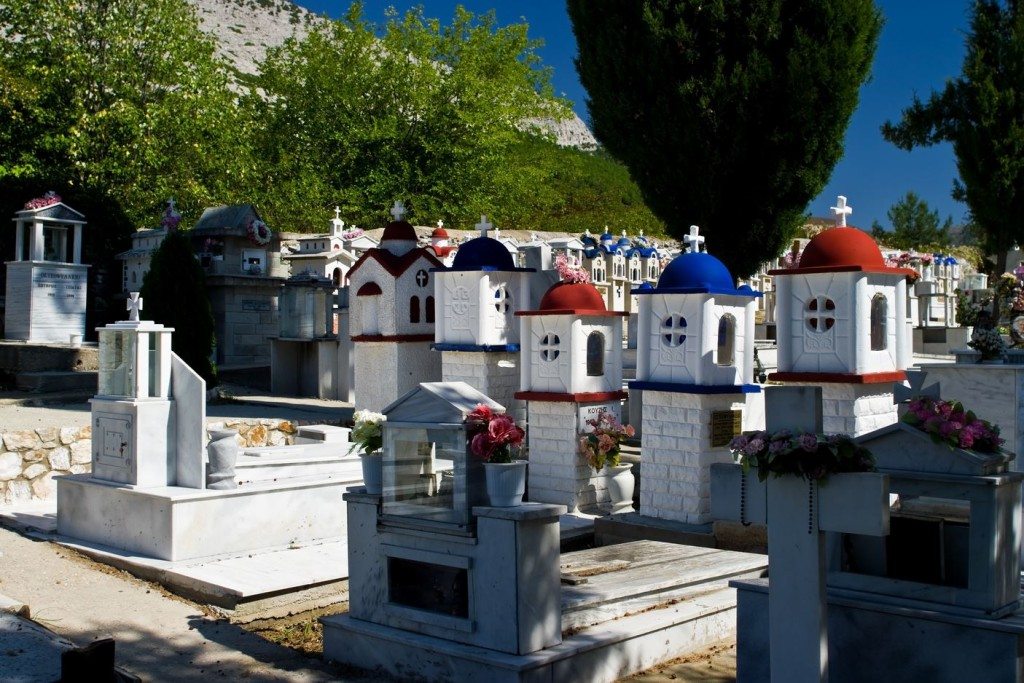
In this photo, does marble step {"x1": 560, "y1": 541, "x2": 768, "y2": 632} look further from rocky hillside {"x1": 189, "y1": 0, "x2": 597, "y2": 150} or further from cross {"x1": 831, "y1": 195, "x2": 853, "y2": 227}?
rocky hillside {"x1": 189, "y1": 0, "x2": 597, "y2": 150}

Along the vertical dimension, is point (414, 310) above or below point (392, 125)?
below

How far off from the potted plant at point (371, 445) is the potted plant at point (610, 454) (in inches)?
152

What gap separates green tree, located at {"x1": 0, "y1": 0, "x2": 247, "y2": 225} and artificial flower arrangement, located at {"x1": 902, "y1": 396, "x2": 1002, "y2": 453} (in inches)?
933

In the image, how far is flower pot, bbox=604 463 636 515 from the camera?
37.4 ft

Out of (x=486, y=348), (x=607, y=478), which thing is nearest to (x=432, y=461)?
(x=607, y=478)

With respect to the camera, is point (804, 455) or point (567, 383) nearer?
point (804, 455)

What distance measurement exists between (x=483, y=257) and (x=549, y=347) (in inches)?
71.2

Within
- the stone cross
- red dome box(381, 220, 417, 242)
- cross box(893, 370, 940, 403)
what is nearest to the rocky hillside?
red dome box(381, 220, 417, 242)

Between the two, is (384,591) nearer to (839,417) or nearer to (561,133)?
(839,417)

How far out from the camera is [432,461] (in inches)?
287

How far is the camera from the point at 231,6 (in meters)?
113

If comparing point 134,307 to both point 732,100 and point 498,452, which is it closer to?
point 498,452

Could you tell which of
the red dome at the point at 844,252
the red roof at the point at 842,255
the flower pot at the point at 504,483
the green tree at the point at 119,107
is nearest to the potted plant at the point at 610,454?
the red roof at the point at 842,255

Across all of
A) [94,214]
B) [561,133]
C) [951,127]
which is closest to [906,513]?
[951,127]
